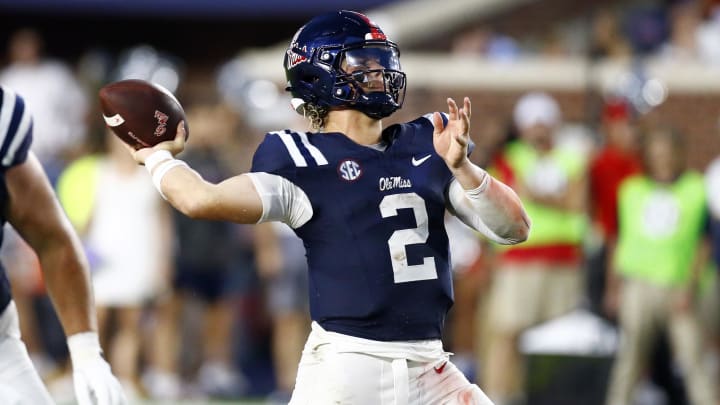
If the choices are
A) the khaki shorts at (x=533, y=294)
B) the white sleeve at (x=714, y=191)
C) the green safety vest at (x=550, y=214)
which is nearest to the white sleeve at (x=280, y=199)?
the green safety vest at (x=550, y=214)

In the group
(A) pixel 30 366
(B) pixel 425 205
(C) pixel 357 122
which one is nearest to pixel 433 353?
(B) pixel 425 205

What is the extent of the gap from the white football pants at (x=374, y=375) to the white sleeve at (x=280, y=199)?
1.01ft

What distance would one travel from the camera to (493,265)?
8.18 meters

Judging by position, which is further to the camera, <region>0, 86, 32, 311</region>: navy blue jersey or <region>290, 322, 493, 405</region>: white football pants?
<region>0, 86, 32, 311</region>: navy blue jersey

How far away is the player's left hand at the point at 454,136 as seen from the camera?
3.16m

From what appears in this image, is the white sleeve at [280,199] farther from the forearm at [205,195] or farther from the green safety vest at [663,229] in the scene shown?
the green safety vest at [663,229]

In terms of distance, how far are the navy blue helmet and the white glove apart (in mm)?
931

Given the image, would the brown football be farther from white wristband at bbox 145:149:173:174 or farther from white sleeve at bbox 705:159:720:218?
white sleeve at bbox 705:159:720:218

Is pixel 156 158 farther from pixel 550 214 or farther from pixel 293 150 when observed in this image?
pixel 550 214

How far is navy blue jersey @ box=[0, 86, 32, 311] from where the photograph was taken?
10.9 feet

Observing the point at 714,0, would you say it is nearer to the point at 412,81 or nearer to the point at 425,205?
the point at 412,81

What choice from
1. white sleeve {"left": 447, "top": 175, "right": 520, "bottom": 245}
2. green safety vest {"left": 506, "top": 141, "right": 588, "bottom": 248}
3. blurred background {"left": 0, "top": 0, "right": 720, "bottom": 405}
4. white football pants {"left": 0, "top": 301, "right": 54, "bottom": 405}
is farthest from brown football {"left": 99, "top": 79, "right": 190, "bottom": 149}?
green safety vest {"left": 506, "top": 141, "right": 588, "bottom": 248}

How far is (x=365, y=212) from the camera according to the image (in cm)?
324

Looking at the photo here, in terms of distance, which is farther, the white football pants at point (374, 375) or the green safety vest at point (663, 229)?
the green safety vest at point (663, 229)
